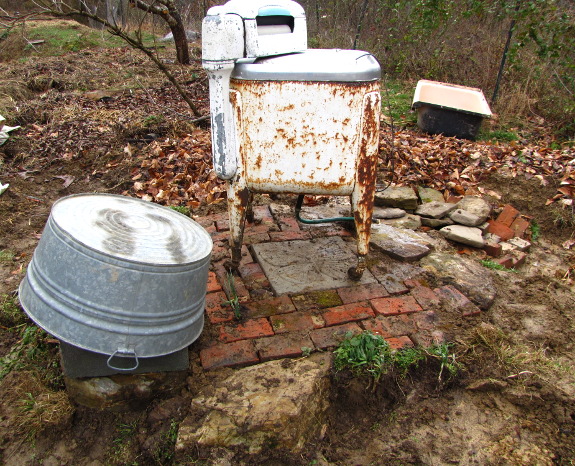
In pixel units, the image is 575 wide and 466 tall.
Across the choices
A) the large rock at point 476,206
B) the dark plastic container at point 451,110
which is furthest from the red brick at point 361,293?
the dark plastic container at point 451,110

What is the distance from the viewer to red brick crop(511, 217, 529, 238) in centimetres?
395

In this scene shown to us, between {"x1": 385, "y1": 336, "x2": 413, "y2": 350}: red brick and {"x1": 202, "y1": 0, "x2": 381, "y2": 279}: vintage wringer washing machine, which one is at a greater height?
{"x1": 202, "y1": 0, "x2": 381, "y2": 279}: vintage wringer washing machine

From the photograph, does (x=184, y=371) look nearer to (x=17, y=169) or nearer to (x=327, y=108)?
(x=327, y=108)

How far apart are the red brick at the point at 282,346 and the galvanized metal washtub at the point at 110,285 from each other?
0.48 metres

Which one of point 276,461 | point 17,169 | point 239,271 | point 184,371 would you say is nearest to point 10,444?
point 184,371

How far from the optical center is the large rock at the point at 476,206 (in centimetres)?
384

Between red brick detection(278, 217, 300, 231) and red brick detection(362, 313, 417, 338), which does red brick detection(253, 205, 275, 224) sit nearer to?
red brick detection(278, 217, 300, 231)

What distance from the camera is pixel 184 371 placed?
2299mm

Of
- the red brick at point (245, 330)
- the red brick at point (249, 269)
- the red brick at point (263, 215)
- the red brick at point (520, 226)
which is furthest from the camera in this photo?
the red brick at point (520, 226)

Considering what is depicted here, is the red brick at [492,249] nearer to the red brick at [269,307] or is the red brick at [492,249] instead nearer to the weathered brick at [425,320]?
the weathered brick at [425,320]

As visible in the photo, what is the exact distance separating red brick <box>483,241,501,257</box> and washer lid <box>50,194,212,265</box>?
231cm

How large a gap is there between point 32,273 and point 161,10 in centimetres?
537

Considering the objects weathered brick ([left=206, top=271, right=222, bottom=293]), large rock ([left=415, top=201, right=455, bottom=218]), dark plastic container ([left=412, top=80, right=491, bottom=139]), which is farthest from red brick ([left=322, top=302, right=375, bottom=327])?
dark plastic container ([left=412, top=80, right=491, bottom=139])

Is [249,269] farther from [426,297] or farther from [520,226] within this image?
[520,226]
